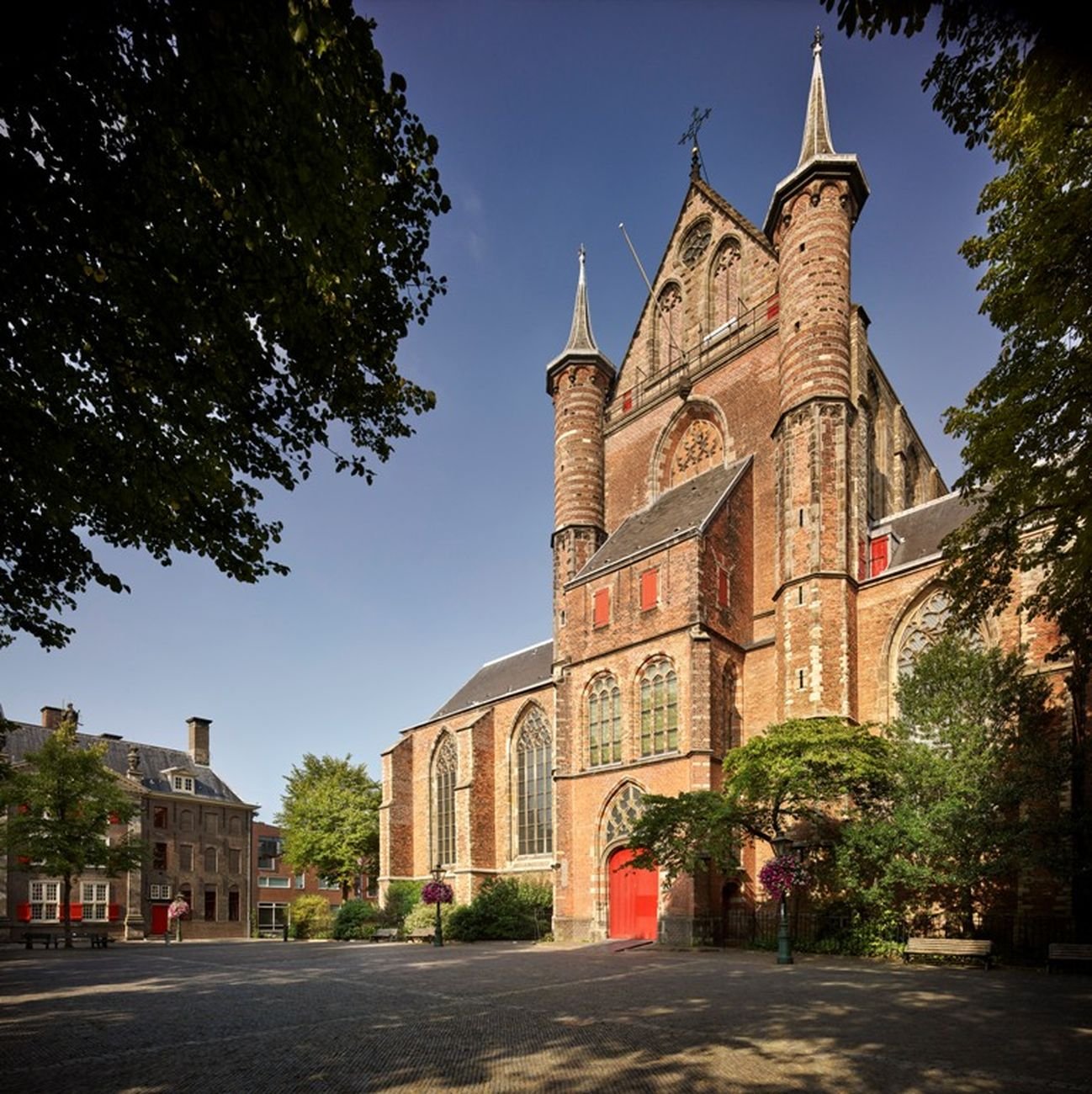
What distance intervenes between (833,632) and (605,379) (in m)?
15.6

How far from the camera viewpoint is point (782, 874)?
59.8 ft

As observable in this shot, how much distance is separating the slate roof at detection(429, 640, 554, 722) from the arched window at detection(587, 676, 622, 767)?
20.6 ft

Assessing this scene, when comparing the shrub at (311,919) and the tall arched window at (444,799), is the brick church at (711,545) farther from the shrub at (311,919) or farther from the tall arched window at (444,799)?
the shrub at (311,919)

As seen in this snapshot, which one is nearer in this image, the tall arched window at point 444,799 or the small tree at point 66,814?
the small tree at point 66,814

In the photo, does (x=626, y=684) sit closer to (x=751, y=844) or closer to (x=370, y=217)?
(x=751, y=844)

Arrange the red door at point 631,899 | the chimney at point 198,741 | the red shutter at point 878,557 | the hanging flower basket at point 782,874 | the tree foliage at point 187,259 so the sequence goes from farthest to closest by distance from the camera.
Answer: the chimney at point 198,741, the red door at point 631,899, the red shutter at point 878,557, the hanging flower basket at point 782,874, the tree foliage at point 187,259

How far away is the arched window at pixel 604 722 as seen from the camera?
2633cm

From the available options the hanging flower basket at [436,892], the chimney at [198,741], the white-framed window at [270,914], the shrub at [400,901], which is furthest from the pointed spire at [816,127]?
the white-framed window at [270,914]

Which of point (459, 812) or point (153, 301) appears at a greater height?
point (153, 301)

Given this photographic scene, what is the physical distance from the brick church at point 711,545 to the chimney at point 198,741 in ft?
88.9

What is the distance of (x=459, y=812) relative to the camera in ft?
115

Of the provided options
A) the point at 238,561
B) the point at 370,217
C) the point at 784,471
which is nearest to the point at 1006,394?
the point at 370,217

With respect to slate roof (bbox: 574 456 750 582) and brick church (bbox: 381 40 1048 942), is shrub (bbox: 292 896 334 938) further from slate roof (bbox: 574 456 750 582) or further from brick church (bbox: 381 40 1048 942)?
slate roof (bbox: 574 456 750 582)

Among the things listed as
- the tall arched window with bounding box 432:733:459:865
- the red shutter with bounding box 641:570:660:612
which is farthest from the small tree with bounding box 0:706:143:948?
the red shutter with bounding box 641:570:660:612
